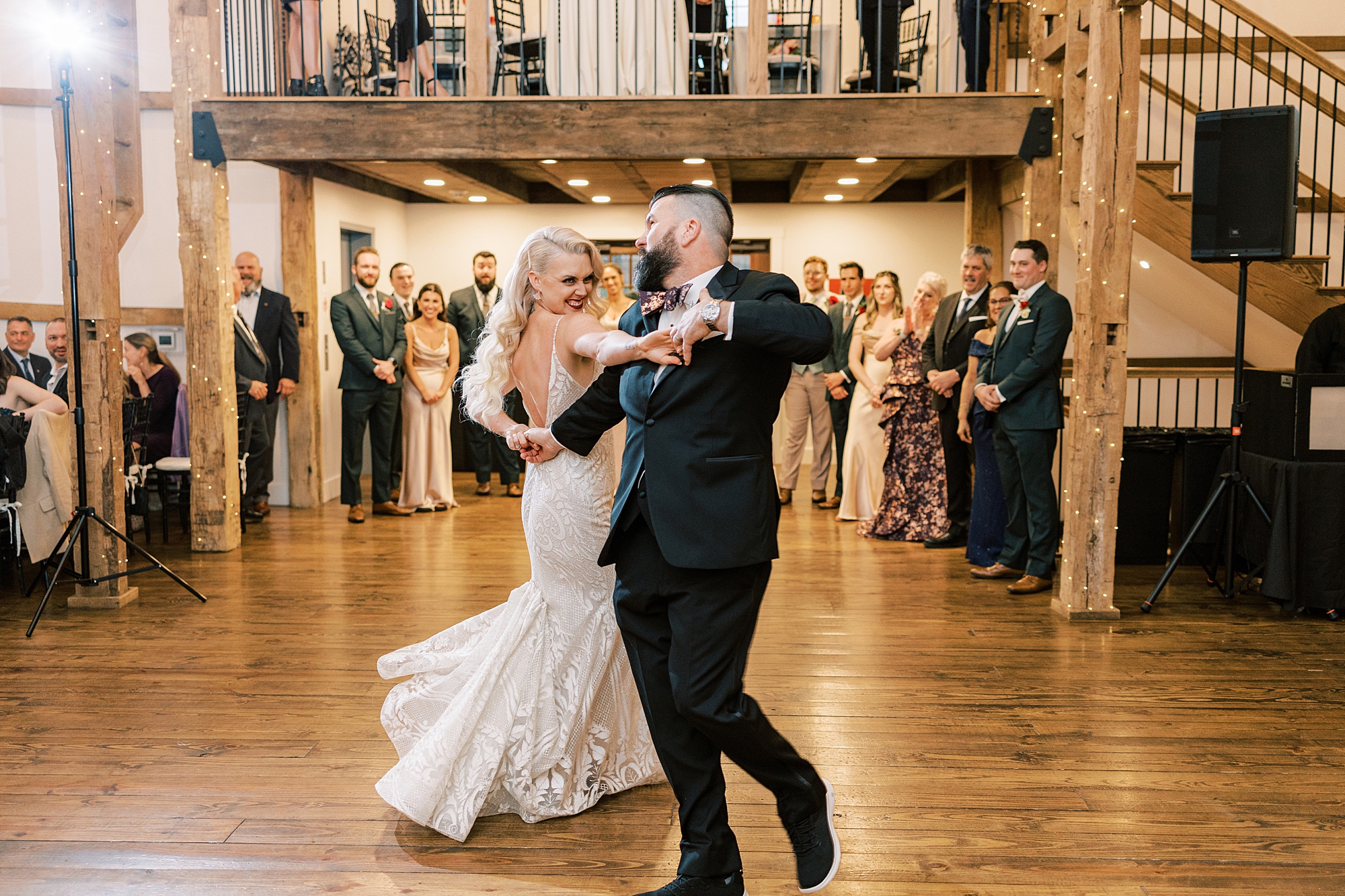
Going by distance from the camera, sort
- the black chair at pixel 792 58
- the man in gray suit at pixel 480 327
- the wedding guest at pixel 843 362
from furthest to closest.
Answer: the man in gray suit at pixel 480 327 → the black chair at pixel 792 58 → the wedding guest at pixel 843 362

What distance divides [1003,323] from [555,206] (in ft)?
20.7

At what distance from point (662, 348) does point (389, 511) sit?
5.92 metres

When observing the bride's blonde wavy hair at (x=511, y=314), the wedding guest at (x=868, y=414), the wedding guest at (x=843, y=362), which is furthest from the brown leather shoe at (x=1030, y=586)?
the bride's blonde wavy hair at (x=511, y=314)

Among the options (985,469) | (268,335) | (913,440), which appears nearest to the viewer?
(985,469)

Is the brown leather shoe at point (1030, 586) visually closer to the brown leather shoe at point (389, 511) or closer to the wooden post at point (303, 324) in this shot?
the brown leather shoe at point (389, 511)

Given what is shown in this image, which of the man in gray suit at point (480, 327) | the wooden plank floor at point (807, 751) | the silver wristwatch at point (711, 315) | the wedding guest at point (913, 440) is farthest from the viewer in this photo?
the man in gray suit at point (480, 327)

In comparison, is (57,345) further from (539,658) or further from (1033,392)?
(1033,392)

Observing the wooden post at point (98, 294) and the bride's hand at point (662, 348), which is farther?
the wooden post at point (98, 294)

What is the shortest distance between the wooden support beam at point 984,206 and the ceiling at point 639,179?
0.40 meters

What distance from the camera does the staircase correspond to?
6180 millimetres

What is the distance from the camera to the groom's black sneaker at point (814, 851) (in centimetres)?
227

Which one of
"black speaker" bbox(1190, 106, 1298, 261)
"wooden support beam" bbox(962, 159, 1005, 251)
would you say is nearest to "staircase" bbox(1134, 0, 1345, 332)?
"wooden support beam" bbox(962, 159, 1005, 251)

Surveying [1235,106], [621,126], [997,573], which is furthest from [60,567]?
[1235,106]

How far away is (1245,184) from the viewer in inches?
186
